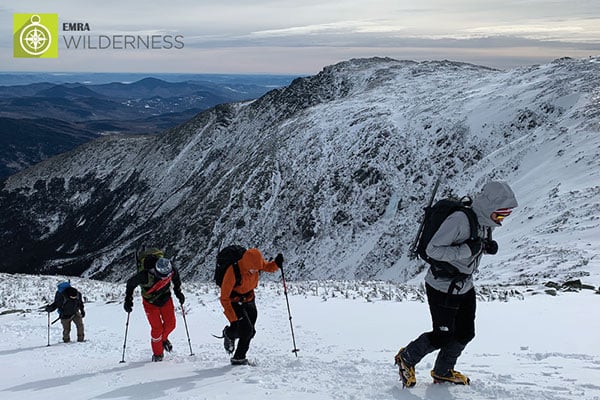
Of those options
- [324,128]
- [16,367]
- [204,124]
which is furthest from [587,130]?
[204,124]

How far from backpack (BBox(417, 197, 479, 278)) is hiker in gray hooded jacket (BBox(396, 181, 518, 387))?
0.04 metres

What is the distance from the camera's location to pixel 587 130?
2864 centimetres

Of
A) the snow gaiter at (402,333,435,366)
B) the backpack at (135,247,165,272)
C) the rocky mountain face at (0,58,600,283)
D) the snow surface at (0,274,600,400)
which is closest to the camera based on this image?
the snow gaiter at (402,333,435,366)

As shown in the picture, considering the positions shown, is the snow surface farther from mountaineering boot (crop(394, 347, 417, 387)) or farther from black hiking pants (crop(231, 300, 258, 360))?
black hiking pants (crop(231, 300, 258, 360))

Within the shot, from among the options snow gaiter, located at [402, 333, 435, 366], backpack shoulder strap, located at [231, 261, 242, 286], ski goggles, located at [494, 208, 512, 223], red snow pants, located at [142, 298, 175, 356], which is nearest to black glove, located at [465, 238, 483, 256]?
ski goggles, located at [494, 208, 512, 223]

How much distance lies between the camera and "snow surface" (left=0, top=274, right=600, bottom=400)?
5758 millimetres

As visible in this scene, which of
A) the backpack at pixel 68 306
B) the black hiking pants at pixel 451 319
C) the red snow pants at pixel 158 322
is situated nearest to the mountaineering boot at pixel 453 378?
the black hiking pants at pixel 451 319

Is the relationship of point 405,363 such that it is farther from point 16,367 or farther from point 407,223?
point 407,223

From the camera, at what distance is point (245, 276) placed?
23.7ft

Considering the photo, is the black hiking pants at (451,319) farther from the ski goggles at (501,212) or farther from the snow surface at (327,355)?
the ski goggles at (501,212)

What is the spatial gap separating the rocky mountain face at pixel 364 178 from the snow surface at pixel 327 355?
6371 mm

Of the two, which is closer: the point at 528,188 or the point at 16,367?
the point at 16,367

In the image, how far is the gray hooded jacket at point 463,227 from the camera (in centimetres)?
515

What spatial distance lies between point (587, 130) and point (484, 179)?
6.39 meters
